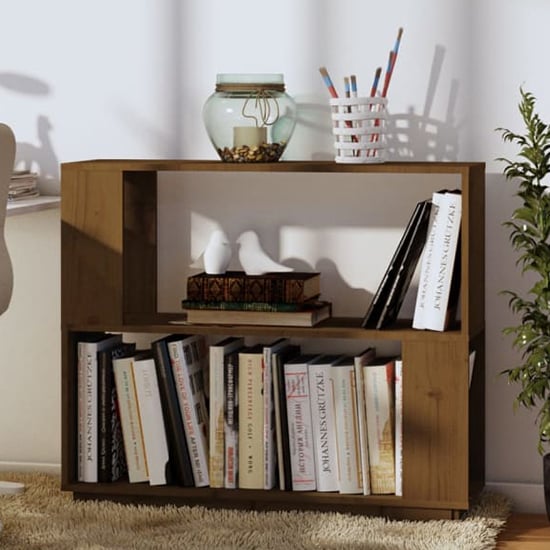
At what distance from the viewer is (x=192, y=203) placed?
11.4 ft

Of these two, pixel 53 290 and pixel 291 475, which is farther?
pixel 53 290

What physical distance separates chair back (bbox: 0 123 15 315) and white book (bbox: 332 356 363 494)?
82 centimetres

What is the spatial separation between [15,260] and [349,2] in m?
→ 1.15

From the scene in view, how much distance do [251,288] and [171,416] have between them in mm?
386

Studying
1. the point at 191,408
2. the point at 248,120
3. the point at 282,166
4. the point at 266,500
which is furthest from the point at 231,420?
the point at 248,120

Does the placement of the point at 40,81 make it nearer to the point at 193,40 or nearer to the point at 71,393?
the point at 193,40

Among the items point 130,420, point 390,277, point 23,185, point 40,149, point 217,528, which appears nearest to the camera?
point 217,528

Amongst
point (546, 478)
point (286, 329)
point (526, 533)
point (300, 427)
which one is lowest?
point (526, 533)

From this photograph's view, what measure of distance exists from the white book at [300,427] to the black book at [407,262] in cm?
23

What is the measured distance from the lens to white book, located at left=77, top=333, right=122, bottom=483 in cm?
329

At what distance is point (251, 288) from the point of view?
3213 mm

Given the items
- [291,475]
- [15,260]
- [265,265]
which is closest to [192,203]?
[265,265]

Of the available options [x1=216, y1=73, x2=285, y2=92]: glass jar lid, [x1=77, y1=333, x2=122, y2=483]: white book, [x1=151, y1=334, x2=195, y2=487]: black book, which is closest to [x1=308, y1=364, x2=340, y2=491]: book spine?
[x1=151, y1=334, x2=195, y2=487]: black book

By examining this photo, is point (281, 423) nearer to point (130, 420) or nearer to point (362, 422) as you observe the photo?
point (362, 422)
